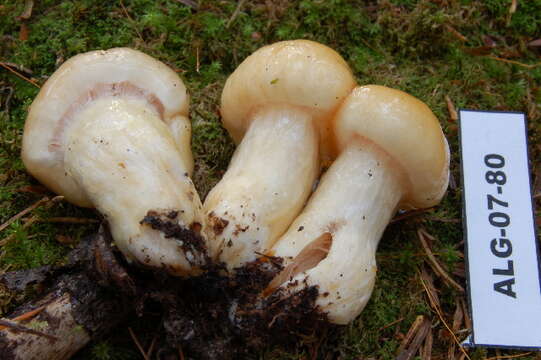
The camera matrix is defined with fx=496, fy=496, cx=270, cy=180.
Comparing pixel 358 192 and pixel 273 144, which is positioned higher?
pixel 273 144

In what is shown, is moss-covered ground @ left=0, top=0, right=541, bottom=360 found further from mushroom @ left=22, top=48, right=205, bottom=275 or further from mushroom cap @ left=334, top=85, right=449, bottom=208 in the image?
mushroom cap @ left=334, top=85, right=449, bottom=208

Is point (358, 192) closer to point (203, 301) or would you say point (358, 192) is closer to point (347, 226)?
point (347, 226)

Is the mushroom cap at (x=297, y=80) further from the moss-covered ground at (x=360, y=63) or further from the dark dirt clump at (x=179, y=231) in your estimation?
the dark dirt clump at (x=179, y=231)

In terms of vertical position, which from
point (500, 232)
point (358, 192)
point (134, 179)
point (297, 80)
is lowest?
point (500, 232)

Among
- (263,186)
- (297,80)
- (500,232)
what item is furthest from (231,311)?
(500,232)

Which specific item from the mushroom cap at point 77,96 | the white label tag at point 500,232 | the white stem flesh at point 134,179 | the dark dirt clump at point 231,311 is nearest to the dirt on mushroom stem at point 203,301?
the dark dirt clump at point 231,311

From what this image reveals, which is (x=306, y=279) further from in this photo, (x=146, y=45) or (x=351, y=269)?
(x=146, y=45)

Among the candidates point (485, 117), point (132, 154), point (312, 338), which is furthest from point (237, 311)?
point (485, 117)
